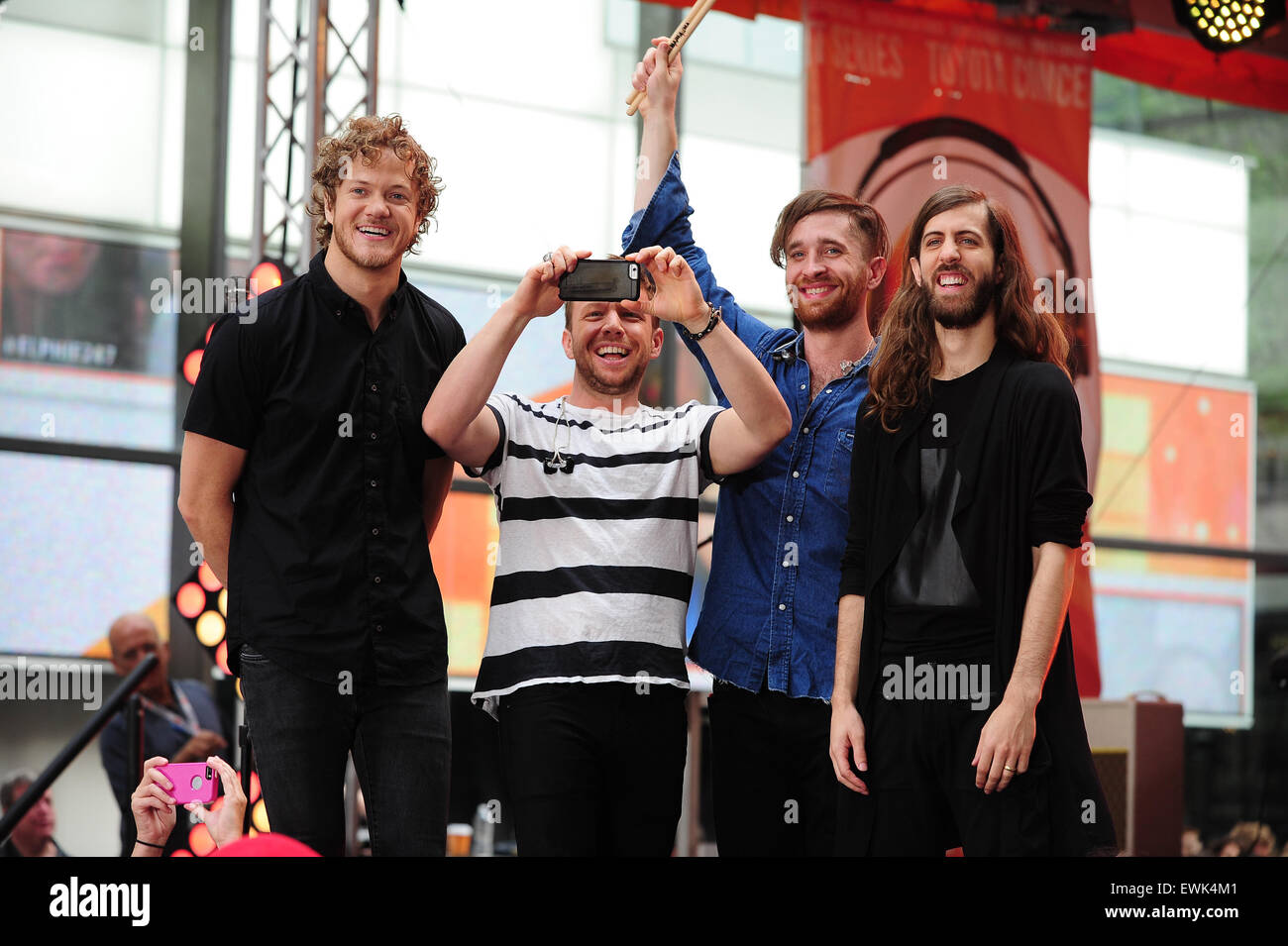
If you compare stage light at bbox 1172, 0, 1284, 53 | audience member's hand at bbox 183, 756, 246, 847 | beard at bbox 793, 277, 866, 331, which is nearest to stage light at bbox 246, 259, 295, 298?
beard at bbox 793, 277, 866, 331

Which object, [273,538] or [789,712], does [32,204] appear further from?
[789,712]

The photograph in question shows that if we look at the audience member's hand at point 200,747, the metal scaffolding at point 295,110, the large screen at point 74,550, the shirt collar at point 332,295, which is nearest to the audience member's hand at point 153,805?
the shirt collar at point 332,295

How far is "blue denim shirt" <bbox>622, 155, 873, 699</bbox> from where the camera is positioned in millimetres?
2307

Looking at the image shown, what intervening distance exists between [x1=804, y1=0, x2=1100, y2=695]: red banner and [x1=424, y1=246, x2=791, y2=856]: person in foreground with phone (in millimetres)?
2950

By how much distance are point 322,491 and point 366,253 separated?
0.40 meters

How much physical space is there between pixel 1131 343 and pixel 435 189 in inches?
232

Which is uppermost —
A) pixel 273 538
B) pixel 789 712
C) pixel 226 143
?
pixel 226 143

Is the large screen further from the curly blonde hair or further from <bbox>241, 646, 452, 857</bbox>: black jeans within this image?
<bbox>241, 646, 452, 857</bbox>: black jeans

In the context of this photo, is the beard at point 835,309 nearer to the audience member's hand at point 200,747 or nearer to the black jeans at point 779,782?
the black jeans at point 779,782

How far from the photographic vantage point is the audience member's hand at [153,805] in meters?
1.82

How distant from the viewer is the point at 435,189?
7.91 feet

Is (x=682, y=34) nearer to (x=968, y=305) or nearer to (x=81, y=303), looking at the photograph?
(x=968, y=305)
